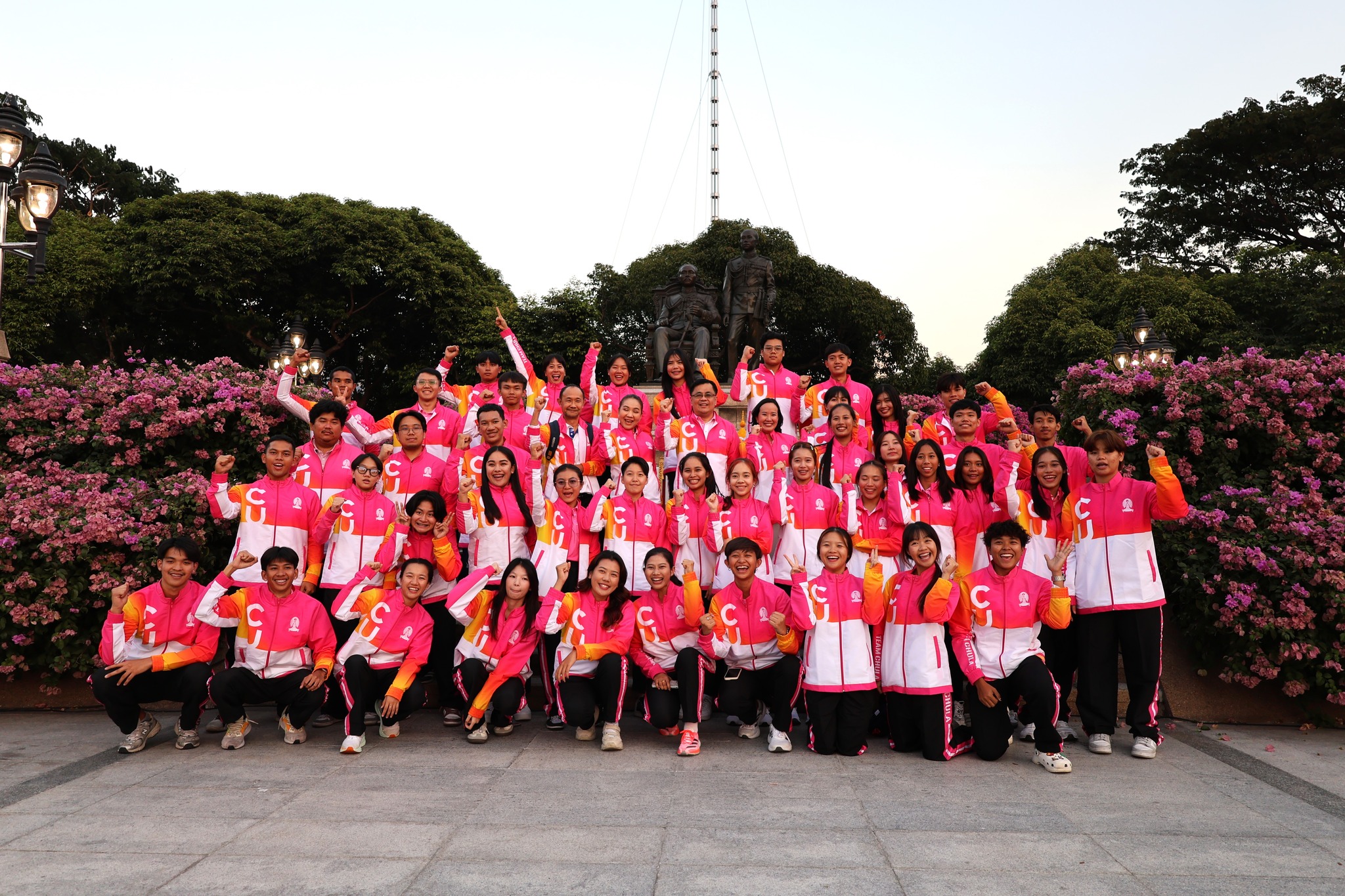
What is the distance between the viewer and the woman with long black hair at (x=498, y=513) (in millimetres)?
5551

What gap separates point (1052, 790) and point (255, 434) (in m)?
5.80

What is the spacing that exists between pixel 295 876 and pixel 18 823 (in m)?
1.57

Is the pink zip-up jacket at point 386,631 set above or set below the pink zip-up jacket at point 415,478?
below

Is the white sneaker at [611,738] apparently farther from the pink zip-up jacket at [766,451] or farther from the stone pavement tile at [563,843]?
the pink zip-up jacket at [766,451]

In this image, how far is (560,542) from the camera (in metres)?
→ 5.62

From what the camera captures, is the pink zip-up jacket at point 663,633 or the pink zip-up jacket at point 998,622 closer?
the pink zip-up jacket at point 998,622

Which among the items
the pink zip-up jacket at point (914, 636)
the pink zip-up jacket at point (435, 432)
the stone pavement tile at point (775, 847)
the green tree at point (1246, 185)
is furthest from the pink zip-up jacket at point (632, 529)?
the green tree at point (1246, 185)

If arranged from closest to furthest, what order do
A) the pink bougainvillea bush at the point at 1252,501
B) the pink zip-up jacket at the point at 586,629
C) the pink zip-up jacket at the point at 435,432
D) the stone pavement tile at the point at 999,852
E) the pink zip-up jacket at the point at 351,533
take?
the stone pavement tile at the point at 999,852 < the pink zip-up jacket at the point at 586,629 < the pink bougainvillea bush at the point at 1252,501 < the pink zip-up jacket at the point at 351,533 < the pink zip-up jacket at the point at 435,432

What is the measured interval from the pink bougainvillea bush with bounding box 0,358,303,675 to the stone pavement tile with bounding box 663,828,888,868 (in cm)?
411

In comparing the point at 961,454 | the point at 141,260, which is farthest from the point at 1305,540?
the point at 141,260

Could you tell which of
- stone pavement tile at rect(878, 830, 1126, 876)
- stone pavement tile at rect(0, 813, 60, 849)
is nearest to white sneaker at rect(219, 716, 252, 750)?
stone pavement tile at rect(0, 813, 60, 849)

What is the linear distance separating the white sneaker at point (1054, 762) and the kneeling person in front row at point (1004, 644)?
0.05 ft

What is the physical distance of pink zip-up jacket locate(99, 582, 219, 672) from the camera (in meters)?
4.82

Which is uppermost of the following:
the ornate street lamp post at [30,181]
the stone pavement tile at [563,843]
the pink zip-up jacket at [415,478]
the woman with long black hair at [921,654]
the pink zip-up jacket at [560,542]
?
the ornate street lamp post at [30,181]
